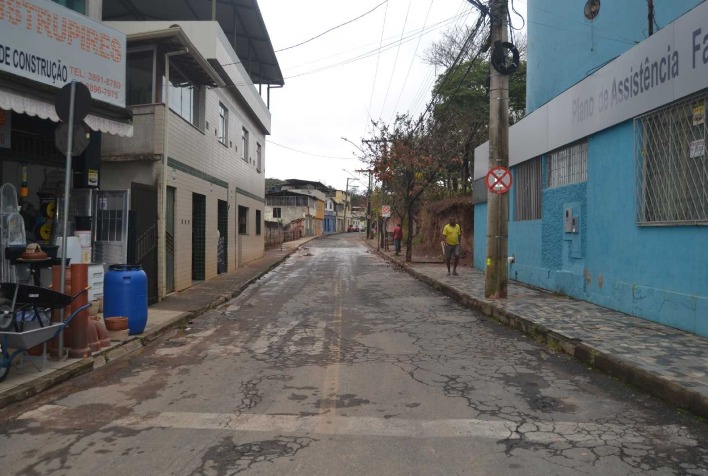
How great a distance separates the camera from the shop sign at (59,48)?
7.35 m

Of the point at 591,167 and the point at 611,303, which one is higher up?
the point at 591,167

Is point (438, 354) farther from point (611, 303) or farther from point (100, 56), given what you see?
point (100, 56)

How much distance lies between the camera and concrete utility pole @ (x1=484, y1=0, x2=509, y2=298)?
1087cm

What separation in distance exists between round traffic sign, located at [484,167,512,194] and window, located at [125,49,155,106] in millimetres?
7161

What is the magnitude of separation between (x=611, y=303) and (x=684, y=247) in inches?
88.9

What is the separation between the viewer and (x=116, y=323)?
732cm

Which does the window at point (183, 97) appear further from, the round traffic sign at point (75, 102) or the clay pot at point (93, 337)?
the clay pot at point (93, 337)

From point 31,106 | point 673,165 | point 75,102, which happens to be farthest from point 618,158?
point 31,106

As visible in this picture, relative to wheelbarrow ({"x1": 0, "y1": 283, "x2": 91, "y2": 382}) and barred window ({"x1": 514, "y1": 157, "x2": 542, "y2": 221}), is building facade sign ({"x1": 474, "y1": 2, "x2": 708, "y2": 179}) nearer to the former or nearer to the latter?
barred window ({"x1": 514, "y1": 157, "x2": 542, "y2": 221})

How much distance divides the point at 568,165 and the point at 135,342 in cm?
919

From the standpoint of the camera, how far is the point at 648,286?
8.32 m

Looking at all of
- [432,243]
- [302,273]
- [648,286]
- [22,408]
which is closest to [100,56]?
[22,408]

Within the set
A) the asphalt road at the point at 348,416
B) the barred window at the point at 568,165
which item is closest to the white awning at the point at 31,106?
the asphalt road at the point at 348,416

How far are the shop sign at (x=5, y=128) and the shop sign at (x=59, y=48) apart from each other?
112 cm
